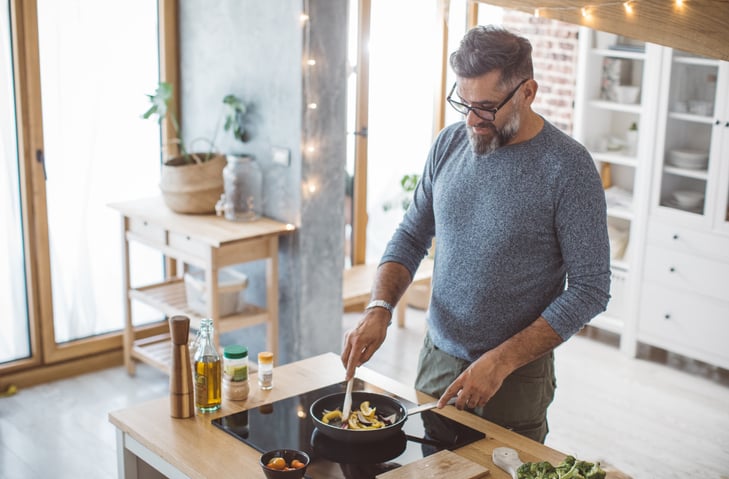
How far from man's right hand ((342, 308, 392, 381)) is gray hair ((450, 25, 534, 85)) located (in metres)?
0.64

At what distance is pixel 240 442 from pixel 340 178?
213cm

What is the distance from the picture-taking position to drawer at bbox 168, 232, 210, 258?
3700mm

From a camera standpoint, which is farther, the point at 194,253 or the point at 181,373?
the point at 194,253

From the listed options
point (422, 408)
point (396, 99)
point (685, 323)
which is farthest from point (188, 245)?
point (685, 323)

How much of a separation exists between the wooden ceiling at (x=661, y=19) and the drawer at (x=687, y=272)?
2058mm

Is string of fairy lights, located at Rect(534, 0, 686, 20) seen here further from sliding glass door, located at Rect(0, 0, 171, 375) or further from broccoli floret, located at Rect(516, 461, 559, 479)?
sliding glass door, located at Rect(0, 0, 171, 375)

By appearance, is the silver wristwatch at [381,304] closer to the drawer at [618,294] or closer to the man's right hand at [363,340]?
the man's right hand at [363,340]

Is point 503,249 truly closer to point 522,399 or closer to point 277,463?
point 522,399

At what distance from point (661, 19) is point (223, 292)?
7.02ft

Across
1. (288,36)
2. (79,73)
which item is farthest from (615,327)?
(79,73)

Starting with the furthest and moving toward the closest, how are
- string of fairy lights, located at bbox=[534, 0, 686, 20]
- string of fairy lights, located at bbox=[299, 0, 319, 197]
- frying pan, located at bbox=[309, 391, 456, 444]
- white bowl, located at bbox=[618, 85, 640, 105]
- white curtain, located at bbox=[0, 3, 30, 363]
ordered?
white bowl, located at bbox=[618, 85, 640, 105]
white curtain, located at bbox=[0, 3, 30, 363]
string of fairy lights, located at bbox=[299, 0, 319, 197]
string of fairy lights, located at bbox=[534, 0, 686, 20]
frying pan, located at bbox=[309, 391, 456, 444]

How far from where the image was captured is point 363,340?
219 centimetres

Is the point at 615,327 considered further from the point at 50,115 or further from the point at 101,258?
the point at 50,115

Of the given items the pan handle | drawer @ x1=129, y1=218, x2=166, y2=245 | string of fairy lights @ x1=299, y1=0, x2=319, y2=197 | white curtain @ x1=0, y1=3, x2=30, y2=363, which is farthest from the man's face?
white curtain @ x1=0, y1=3, x2=30, y2=363
